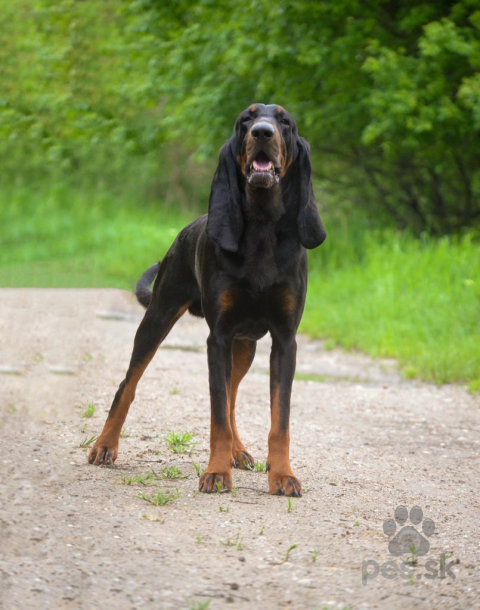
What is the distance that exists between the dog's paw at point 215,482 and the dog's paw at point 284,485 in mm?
208

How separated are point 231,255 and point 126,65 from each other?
14455 mm

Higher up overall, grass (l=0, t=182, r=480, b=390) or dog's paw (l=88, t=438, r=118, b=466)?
dog's paw (l=88, t=438, r=118, b=466)

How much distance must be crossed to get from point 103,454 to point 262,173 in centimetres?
173

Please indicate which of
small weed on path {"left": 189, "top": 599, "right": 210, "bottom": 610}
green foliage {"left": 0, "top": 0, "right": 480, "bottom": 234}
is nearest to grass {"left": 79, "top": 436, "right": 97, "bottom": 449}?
small weed on path {"left": 189, "top": 599, "right": 210, "bottom": 610}

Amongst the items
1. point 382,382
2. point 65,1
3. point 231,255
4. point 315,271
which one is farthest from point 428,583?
point 65,1

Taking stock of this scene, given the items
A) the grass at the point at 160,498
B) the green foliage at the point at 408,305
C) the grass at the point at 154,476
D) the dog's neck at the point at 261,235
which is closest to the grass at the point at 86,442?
the grass at the point at 154,476

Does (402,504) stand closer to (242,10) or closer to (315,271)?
(315,271)

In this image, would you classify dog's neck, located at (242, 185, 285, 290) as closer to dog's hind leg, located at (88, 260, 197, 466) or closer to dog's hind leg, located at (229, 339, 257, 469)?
dog's hind leg, located at (88, 260, 197, 466)

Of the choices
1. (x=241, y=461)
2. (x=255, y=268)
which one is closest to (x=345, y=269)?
(x=241, y=461)

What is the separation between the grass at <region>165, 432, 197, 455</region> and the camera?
212 inches

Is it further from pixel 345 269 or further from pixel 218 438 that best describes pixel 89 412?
pixel 345 269

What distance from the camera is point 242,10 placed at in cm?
1430

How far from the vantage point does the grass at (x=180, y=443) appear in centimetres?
538

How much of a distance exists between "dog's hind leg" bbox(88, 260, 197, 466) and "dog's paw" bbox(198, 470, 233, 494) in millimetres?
715
